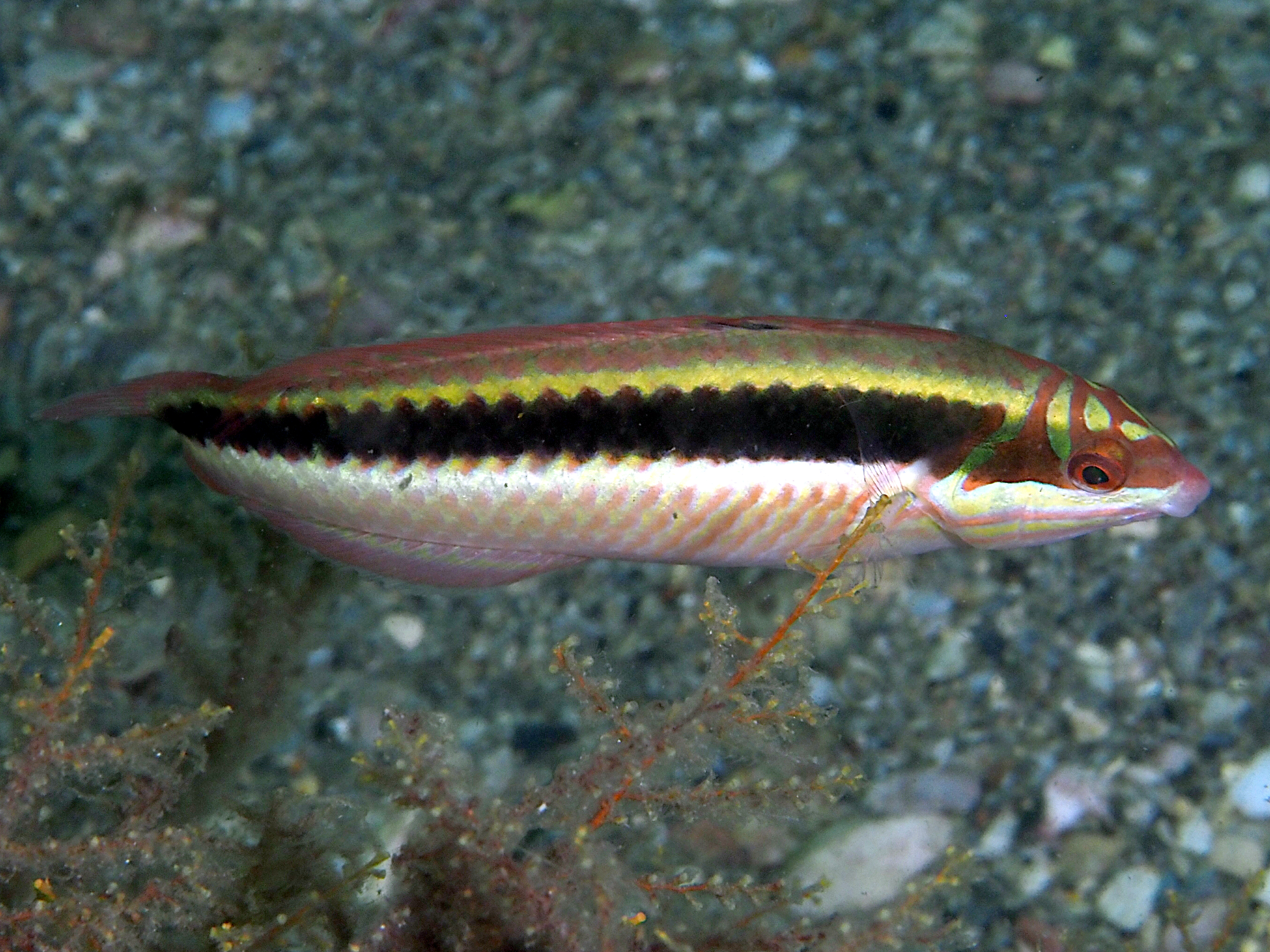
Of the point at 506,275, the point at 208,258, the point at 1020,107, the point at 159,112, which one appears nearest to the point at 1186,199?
the point at 1020,107

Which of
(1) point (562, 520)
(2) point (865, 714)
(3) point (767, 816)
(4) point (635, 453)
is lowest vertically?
(2) point (865, 714)

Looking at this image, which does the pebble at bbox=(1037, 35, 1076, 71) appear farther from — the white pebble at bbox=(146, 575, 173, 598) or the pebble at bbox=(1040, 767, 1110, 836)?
the white pebble at bbox=(146, 575, 173, 598)

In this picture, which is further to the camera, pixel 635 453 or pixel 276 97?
pixel 276 97

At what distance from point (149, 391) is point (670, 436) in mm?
1360

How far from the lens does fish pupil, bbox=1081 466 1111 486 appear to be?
2426 mm

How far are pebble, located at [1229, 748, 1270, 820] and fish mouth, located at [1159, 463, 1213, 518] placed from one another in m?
1.43

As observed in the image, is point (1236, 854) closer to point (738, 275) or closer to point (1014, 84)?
point (738, 275)

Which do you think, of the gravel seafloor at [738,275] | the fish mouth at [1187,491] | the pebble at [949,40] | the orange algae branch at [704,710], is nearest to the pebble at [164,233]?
the gravel seafloor at [738,275]

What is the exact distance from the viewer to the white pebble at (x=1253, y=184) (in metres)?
3.90

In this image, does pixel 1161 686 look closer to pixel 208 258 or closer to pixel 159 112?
pixel 208 258

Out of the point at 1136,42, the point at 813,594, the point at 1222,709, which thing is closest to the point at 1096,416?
the point at 813,594

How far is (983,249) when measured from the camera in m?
3.93

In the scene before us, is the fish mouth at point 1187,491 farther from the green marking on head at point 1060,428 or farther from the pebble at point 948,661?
the pebble at point 948,661

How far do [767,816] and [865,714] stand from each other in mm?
1202
